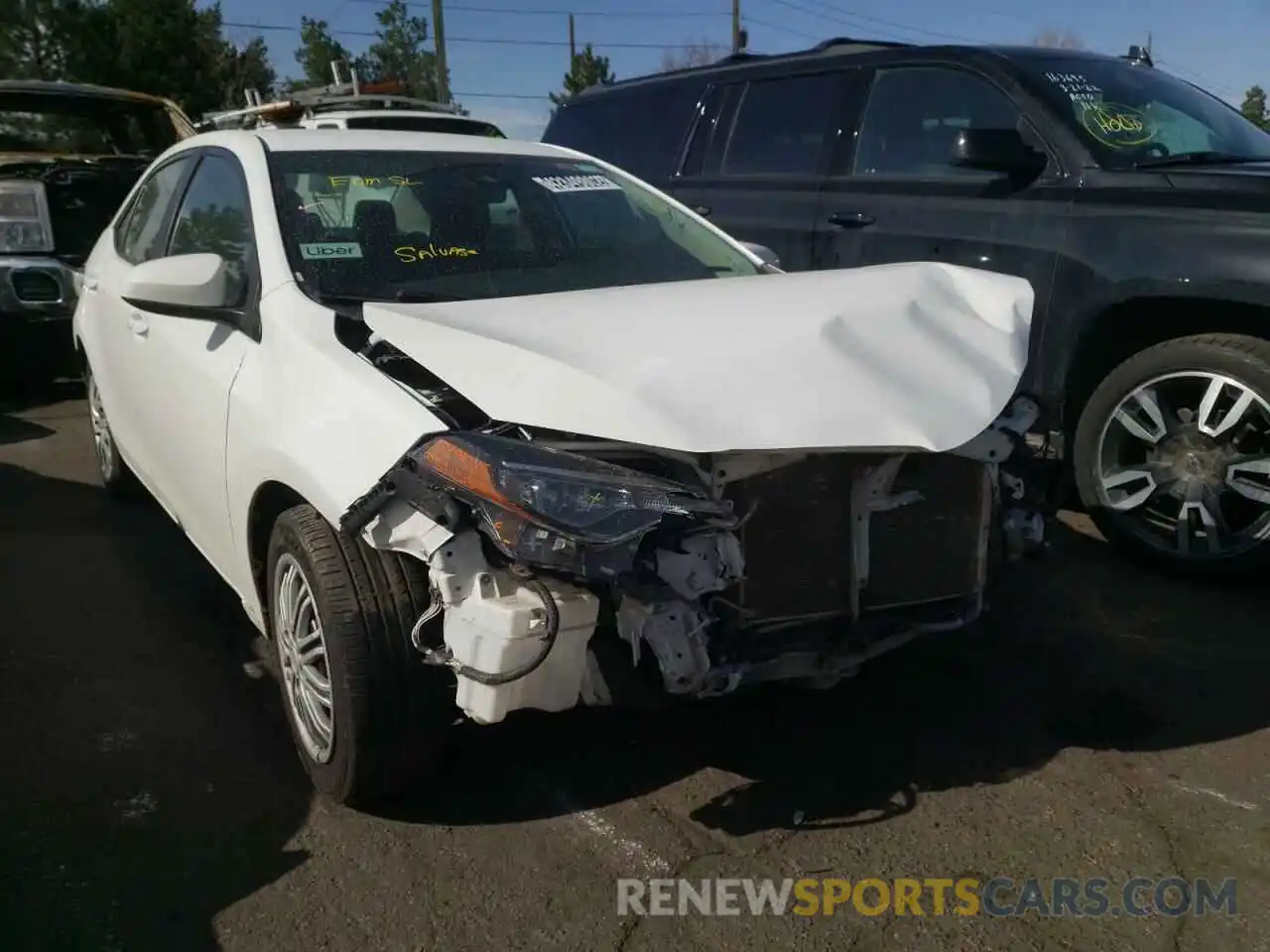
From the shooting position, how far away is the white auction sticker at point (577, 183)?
3850 mm

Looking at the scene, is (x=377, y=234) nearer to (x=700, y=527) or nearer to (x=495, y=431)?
A: (x=495, y=431)

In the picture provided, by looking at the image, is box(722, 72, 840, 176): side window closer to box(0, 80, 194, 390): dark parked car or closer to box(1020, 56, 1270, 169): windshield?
box(1020, 56, 1270, 169): windshield

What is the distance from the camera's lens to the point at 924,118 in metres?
5.04

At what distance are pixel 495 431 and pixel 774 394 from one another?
63 cm

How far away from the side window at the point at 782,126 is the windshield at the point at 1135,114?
1086mm

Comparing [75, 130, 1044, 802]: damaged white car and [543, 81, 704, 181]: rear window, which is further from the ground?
[543, 81, 704, 181]: rear window

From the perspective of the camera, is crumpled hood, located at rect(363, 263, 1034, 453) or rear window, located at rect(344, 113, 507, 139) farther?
rear window, located at rect(344, 113, 507, 139)

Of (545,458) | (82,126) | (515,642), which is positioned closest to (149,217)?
(545,458)

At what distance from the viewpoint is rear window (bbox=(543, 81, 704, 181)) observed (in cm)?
632

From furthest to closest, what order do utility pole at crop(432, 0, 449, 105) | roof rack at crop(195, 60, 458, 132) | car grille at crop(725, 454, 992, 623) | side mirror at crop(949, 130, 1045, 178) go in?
1. utility pole at crop(432, 0, 449, 105)
2. roof rack at crop(195, 60, 458, 132)
3. side mirror at crop(949, 130, 1045, 178)
4. car grille at crop(725, 454, 992, 623)

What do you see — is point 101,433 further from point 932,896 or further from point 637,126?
point 932,896

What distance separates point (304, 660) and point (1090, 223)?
10.7 ft

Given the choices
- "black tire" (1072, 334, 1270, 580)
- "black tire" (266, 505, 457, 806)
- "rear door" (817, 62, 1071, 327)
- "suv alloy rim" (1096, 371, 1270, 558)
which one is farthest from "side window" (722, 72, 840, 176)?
"black tire" (266, 505, 457, 806)

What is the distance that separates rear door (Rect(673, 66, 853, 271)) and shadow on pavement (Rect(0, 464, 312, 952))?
3.14 m
